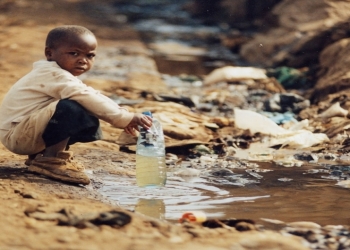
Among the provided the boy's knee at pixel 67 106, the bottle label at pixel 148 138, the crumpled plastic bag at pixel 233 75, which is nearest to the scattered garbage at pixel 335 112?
the crumpled plastic bag at pixel 233 75

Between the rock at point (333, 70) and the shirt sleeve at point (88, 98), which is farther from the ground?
the rock at point (333, 70)

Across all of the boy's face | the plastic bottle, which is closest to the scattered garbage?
the plastic bottle

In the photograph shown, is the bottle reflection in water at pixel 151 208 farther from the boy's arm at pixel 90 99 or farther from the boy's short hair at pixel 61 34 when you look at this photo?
the boy's short hair at pixel 61 34

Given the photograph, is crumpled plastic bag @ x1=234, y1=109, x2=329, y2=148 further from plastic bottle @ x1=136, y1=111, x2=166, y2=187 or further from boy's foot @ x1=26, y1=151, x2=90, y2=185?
boy's foot @ x1=26, y1=151, x2=90, y2=185

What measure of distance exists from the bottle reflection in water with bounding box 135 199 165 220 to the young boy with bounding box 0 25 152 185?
0.42 metres

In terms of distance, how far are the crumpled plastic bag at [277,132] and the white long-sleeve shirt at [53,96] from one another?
230 centimetres

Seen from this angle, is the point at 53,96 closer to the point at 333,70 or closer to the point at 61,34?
the point at 61,34

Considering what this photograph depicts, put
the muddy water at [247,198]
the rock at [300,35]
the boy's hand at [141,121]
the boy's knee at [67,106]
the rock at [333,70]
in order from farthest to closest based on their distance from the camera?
1. the rock at [300,35]
2. the rock at [333,70]
3. the boy's hand at [141,121]
4. the boy's knee at [67,106]
5. the muddy water at [247,198]

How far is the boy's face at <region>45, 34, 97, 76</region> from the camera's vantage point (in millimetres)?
4469

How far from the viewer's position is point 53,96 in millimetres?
4434

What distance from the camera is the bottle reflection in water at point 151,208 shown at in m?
4.09

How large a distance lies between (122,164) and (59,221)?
2.07 m

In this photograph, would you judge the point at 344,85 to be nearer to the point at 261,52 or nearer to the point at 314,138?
the point at 314,138

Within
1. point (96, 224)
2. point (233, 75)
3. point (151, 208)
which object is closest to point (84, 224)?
point (96, 224)
